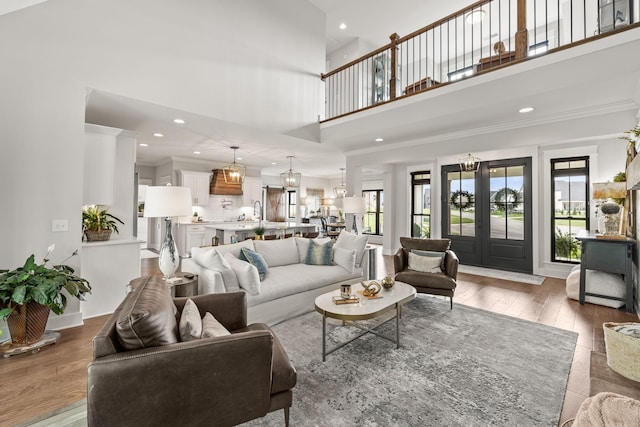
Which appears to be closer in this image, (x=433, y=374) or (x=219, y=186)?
(x=433, y=374)

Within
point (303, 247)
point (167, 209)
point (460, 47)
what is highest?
point (460, 47)

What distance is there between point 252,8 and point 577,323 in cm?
635

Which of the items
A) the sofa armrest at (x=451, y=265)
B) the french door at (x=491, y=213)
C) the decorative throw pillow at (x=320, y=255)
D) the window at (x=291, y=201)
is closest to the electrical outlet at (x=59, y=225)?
the decorative throw pillow at (x=320, y=255)

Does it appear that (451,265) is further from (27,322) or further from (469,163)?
(27,322)

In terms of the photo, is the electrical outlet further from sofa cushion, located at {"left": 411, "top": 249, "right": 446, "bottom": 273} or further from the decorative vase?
sofa cushion, located at {"left": 411, "top": 249, "right": 446, "bottom": 273}

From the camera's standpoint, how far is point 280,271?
148 inches

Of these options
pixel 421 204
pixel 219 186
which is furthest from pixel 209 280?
pixel 421 204

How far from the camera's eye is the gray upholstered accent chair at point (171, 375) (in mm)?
1231

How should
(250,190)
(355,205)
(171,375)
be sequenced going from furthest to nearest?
(250,190) → (355,205) → (171,375)

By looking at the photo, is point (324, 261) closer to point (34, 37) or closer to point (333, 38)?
point (34, 37)

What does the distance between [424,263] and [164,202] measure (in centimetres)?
329

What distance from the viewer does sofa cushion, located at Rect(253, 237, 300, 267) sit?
4.00 meters

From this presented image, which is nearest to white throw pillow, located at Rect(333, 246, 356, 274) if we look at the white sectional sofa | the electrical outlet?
the white sectional sofa

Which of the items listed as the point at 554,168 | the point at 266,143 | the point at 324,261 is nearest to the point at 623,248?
the point at 554,168
